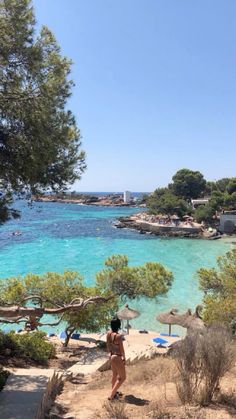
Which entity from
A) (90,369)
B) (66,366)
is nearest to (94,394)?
(90,369)

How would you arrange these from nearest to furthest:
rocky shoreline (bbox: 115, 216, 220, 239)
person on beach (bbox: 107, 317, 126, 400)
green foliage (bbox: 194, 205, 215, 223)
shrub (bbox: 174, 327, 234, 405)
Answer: shrub (bbox: 174, 327, 234, 405), person on beach (bbox: 107, 317, 126, 400), rocky shoreline (bbox: 115, 216, 220, 239), green foliage (bbox: 194, 205, 215, 223)

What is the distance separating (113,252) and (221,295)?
104 feet

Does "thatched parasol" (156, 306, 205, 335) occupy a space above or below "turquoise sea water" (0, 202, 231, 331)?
above

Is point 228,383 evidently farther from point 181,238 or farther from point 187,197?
point 187,197

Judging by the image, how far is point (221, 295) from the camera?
17.5m

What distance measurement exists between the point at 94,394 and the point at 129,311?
10.7 meters

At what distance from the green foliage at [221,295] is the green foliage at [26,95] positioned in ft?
27.3

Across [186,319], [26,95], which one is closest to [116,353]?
[26,95]

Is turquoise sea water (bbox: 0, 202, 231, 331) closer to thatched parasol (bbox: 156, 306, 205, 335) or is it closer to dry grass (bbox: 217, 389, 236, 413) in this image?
thatched parasol (bbox: 156, 306, 205, 335)

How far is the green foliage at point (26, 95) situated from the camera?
22.9 feet

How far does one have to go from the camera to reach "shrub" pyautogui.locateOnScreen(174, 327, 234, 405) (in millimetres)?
6707

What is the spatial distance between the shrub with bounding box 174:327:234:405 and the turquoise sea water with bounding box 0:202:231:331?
15.8 metres

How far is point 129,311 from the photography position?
1908cm

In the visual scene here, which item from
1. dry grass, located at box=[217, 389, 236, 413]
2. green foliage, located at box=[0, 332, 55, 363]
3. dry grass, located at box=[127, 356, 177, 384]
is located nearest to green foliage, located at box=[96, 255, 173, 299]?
green foliage, located at box=[0, 332, 55, 363]
